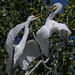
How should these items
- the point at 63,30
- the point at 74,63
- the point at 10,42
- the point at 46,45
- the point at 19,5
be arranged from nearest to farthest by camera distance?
the point at 10,42 < the point at 63,30 < the point at 46,45 < the point at 74,63 < the point at 19,5

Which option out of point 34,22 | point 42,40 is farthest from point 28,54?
point 34,22

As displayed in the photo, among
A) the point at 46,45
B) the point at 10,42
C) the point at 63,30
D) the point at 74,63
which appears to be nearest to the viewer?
the point at 10,42

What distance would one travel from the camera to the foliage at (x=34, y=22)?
260 centimetres

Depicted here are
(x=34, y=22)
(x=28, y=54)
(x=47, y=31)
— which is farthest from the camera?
(x=34, y=22)

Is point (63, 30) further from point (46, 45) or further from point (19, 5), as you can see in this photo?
point (19, 5)

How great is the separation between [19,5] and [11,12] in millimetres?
184

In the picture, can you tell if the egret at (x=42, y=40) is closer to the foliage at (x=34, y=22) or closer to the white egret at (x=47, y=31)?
the white egret at (x=47, y=31)

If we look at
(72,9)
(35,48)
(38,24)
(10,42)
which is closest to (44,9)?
(38,24)

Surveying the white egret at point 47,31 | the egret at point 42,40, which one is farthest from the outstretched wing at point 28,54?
the white egret at point 47,31

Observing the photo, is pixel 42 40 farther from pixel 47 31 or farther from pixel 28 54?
pixel 28 54

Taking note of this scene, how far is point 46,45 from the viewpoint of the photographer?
2186 millimetres

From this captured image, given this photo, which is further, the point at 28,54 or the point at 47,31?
the point at 28,54

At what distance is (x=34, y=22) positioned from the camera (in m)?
2.75

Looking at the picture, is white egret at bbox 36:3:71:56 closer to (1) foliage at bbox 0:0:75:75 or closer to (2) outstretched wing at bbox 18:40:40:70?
(2) outstretched wing at bbox 18:40:40:70
